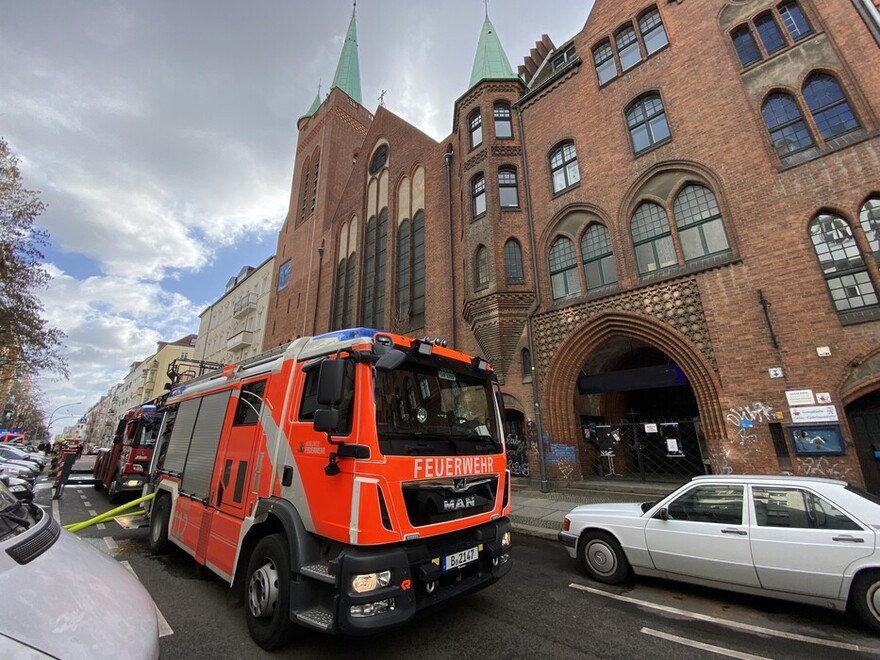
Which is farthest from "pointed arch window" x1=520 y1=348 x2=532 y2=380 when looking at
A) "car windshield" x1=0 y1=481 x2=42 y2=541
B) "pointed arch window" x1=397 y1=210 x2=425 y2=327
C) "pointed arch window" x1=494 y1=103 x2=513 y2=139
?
"car windshield" x1=0 y1=481 x2=42 y2=541

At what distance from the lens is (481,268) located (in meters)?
14.9

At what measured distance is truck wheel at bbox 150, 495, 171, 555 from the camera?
610 cm

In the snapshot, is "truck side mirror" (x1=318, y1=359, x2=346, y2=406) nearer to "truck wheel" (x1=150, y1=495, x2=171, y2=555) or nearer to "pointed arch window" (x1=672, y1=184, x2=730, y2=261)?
"truck wheel" (x1=150, y1=495, x2=171, y2=555)

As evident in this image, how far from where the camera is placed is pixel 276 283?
1262 inches

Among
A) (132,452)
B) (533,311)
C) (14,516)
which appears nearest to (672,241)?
(533,311)

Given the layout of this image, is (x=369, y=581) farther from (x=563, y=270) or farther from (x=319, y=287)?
(x=319, y=287)

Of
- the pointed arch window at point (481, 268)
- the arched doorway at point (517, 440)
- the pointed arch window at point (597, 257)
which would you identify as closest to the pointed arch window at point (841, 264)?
the pointed arch window at point (597, 257)

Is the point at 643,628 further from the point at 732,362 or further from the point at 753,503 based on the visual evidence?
the point at 732,362

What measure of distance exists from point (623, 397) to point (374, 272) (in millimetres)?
14951

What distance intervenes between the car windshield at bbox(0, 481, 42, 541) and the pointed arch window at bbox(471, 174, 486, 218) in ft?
48.7

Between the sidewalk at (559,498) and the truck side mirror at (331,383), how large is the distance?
6098 mm

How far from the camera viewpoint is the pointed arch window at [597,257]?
12371mm

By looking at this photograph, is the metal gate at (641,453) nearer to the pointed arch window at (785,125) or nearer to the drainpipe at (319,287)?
the pointed arch window at (785,125)

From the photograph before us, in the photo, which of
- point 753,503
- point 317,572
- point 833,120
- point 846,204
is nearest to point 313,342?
point 317,572
